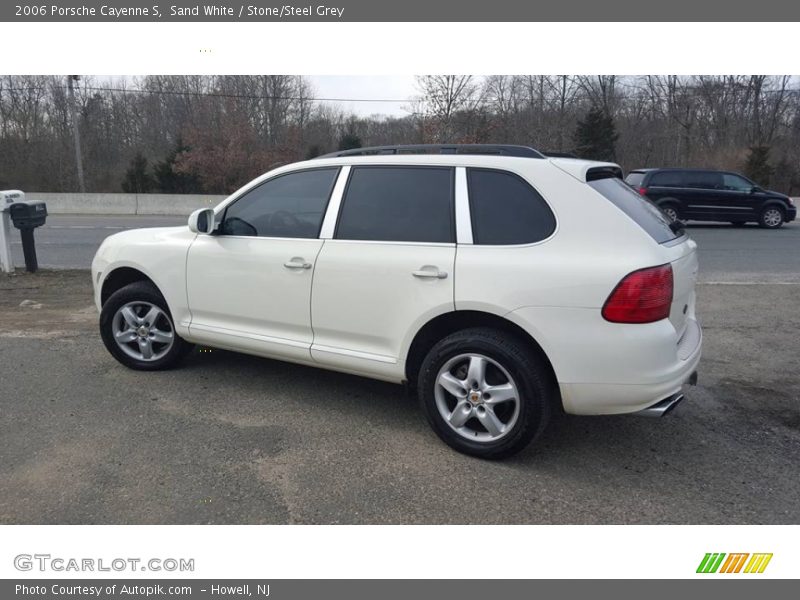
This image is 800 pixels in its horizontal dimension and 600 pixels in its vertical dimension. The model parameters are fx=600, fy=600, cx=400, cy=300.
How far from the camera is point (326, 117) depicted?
3503 cm

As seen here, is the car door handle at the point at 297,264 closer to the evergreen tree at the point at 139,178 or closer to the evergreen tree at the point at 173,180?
the evergreen tree at the point at 173,180

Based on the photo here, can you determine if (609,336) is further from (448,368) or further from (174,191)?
(174,191)

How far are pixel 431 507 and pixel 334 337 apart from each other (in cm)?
139

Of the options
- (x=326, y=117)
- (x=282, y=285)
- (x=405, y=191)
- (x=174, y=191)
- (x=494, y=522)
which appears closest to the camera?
(x=494, y=522)

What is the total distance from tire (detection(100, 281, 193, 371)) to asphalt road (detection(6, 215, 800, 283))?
621 centimetres

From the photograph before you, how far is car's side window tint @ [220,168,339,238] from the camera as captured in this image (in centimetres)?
421

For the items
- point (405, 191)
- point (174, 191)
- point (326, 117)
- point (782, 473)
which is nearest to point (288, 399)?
point (405, 191)

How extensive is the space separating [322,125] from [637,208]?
109ft

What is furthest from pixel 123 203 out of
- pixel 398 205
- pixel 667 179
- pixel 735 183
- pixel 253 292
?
pixel 398 205

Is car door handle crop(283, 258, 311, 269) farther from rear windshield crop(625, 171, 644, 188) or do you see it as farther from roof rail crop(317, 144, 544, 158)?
rear windshield crop(625, 171, 644, 188)

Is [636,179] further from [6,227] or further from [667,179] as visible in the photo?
[6,227]

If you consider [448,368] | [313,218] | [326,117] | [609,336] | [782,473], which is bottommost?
[782,473]

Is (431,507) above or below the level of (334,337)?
below

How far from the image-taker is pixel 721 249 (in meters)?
13.6
